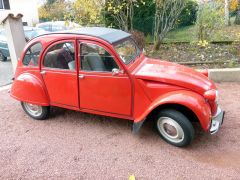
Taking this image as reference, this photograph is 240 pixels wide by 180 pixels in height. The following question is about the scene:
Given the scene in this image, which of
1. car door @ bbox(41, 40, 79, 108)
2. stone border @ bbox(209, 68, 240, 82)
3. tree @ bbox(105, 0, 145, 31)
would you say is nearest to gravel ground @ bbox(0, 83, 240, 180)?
car door @ bbox(41, 40, 79, 108)

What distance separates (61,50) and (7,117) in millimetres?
1947

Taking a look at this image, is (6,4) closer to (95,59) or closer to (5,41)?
(5,41)

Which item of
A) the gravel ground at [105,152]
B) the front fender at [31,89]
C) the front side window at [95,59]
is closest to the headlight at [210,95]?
the gravel ground at [105,152]

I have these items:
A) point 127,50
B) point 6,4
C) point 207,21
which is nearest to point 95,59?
point 127,50

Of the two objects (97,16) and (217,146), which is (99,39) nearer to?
(217,146)

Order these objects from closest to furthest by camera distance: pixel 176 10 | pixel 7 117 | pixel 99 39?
1. pixel 99 39
2. pixel 7 117
3. pixel 176 10

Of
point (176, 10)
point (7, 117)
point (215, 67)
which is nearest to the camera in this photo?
point (7, 117)

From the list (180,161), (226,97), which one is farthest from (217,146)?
(226,97)

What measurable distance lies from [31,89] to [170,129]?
8.23 ft

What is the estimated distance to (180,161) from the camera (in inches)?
134

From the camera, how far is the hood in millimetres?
3574

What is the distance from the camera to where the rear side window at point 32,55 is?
14.1ft

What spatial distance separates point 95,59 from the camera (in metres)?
3.83

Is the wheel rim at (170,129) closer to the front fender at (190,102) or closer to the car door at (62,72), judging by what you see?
the front fender at (190,102)
